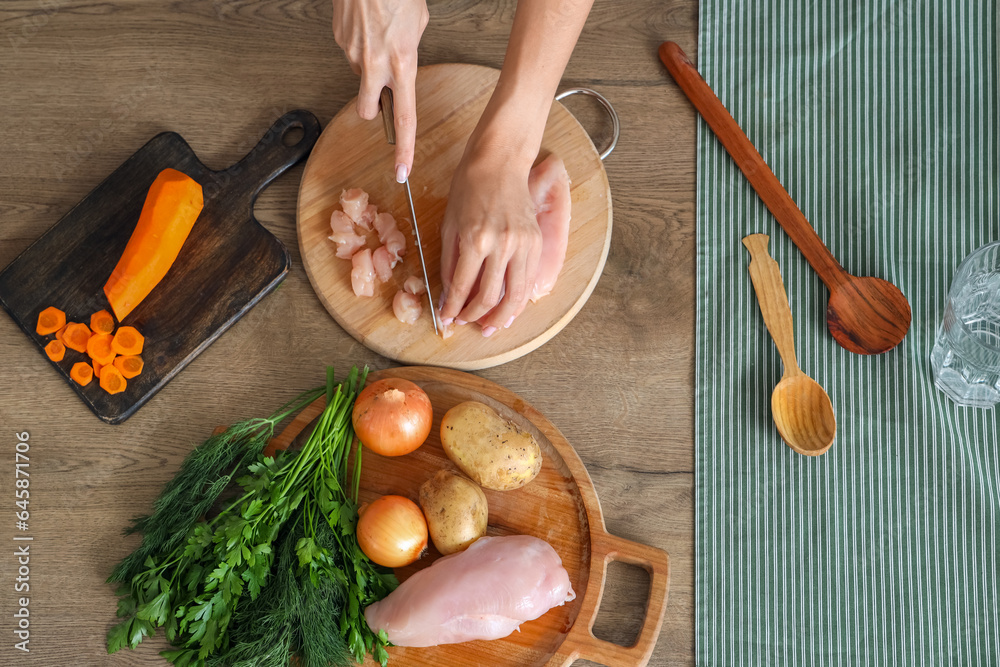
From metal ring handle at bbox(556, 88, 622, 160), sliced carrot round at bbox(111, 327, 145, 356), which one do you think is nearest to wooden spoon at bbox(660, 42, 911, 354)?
metal ring handle at bbox(556, 88, 622, 160)

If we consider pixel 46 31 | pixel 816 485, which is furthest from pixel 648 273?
pixel 46 31

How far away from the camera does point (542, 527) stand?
138 cm

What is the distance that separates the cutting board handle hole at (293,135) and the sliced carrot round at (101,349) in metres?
0.57

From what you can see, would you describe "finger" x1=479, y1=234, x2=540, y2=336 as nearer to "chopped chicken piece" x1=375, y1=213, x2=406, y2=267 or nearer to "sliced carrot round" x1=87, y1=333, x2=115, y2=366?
"chopped chicken piece" x1=375, y1=213, x2=406, y2=267

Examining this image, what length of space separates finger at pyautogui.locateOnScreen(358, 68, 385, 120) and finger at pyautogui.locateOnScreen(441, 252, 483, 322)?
0.31 meters

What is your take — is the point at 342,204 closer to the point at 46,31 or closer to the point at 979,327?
the point at 46,31

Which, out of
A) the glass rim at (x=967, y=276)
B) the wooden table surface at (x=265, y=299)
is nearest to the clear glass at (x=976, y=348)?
the glass rim at (x=967, y=276)

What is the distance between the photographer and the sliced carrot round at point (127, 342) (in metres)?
1.40

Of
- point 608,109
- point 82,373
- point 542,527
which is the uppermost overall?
point 608,109

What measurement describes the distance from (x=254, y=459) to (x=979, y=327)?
1.56m

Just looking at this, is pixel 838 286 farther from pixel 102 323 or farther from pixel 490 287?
Answer: pixel 102 323

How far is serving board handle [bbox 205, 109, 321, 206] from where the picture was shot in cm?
149

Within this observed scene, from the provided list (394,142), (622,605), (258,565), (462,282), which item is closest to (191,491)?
(258,565)

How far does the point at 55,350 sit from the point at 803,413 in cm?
158
